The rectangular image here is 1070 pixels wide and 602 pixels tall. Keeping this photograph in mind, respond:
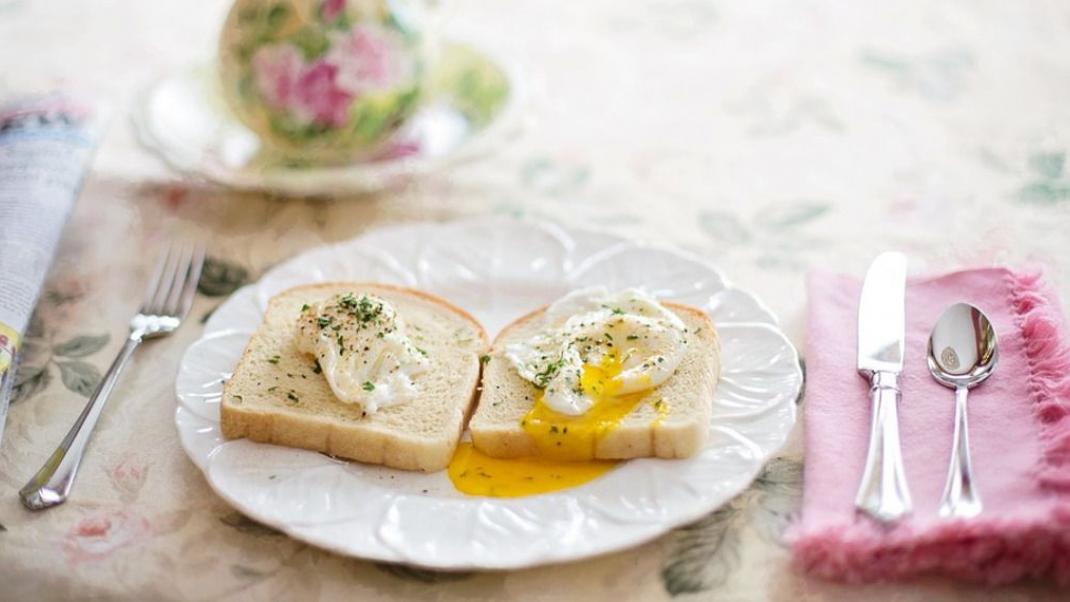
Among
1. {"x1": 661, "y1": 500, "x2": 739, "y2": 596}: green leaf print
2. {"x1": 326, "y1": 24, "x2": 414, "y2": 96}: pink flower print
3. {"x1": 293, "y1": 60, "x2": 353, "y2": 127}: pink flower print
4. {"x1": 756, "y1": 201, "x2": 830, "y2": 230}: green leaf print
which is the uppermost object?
{"x1": 326, "y1": 24, "x2": 414, "y2": 96}: pink flower print

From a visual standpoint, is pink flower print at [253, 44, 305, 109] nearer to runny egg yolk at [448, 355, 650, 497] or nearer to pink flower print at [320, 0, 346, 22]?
pink flower print at [320, 0, 346, 22]

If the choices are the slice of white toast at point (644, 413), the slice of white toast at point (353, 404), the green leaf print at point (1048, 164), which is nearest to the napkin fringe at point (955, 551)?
the slice of white toast at point (644, 413)

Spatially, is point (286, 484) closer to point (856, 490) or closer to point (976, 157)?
point (856, 490)

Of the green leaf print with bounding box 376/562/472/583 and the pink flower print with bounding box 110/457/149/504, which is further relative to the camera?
the pink flower print with bounding box 110/457/149/504

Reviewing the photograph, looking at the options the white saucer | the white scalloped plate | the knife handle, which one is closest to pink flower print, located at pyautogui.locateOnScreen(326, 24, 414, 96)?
the white saucer

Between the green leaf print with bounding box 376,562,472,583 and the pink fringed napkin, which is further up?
the pink fringed napkin

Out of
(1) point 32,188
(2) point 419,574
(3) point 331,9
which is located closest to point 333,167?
(3) point 331,9

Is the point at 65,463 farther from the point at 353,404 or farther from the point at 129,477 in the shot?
the point at 353,404
